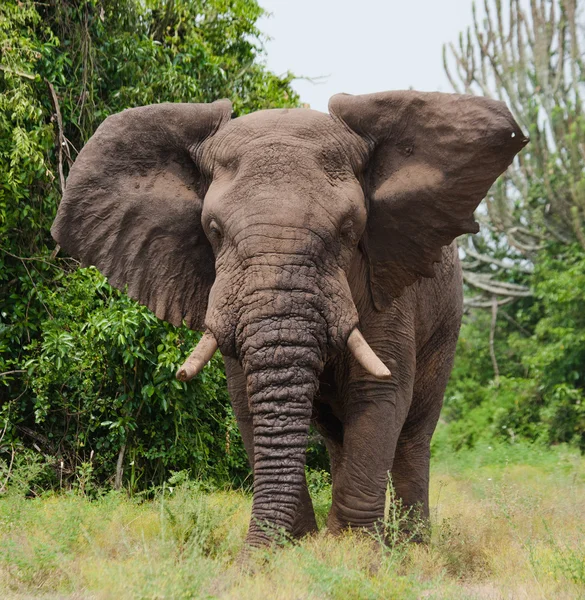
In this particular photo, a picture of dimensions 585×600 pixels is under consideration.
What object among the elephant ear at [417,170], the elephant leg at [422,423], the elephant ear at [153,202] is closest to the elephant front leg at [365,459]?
the elephant ear at [417,170]

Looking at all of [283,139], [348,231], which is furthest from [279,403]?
[283,139]

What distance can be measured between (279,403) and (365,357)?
1.52ft

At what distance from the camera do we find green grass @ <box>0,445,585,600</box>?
4367 millimetres

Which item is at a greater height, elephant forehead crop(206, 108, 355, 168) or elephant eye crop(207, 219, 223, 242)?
elephant forehead crop(206, 108, 355, 168)

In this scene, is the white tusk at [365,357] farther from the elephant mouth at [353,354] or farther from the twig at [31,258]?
the twig at [31,258]

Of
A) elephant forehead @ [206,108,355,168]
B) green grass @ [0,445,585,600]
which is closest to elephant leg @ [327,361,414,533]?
green grass @ [0,445,585,600]

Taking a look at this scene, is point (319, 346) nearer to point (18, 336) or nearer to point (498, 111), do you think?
point (498, 111)

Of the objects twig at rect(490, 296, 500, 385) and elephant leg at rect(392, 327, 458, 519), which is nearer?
elephant leg at rect(392, 327, 458, 519)

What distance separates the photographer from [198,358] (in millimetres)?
4926

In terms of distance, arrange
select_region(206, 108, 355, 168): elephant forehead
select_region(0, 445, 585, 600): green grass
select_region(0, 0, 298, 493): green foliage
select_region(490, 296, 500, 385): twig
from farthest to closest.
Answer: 1. select_region(490, 296, 500, 385): twig
2. select_region(0, 0, 298, 493): green foliage
3. select_region(206, 108, 355, 168): elephant forehead
4. select_region(0, 445, 585, 600): green grass

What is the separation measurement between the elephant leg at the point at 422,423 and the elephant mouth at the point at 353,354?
2.00 meters

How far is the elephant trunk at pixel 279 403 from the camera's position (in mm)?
4746

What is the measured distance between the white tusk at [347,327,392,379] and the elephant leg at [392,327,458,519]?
1998mm

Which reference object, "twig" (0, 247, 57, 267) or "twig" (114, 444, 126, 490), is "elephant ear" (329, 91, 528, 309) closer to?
"twig" (114, 444, 126, 490)
